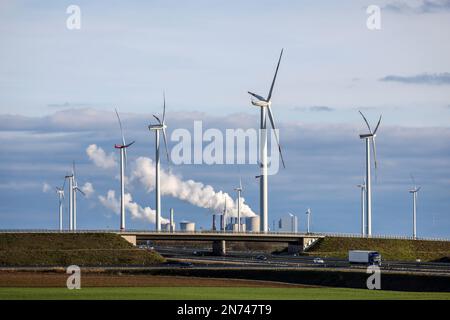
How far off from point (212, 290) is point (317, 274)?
118 ft

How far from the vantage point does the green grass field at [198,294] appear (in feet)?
374

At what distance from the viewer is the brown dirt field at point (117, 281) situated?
140m

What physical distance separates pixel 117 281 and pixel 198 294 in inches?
1170

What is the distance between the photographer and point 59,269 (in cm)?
17950

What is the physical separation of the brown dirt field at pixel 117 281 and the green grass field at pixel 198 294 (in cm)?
904

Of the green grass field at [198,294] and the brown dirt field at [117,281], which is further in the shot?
the brown dirt field at [117,281]

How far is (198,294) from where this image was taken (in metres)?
121

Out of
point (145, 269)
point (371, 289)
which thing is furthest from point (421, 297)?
point (145, 269)

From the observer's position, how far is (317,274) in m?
164

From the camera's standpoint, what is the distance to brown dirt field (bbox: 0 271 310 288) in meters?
140
